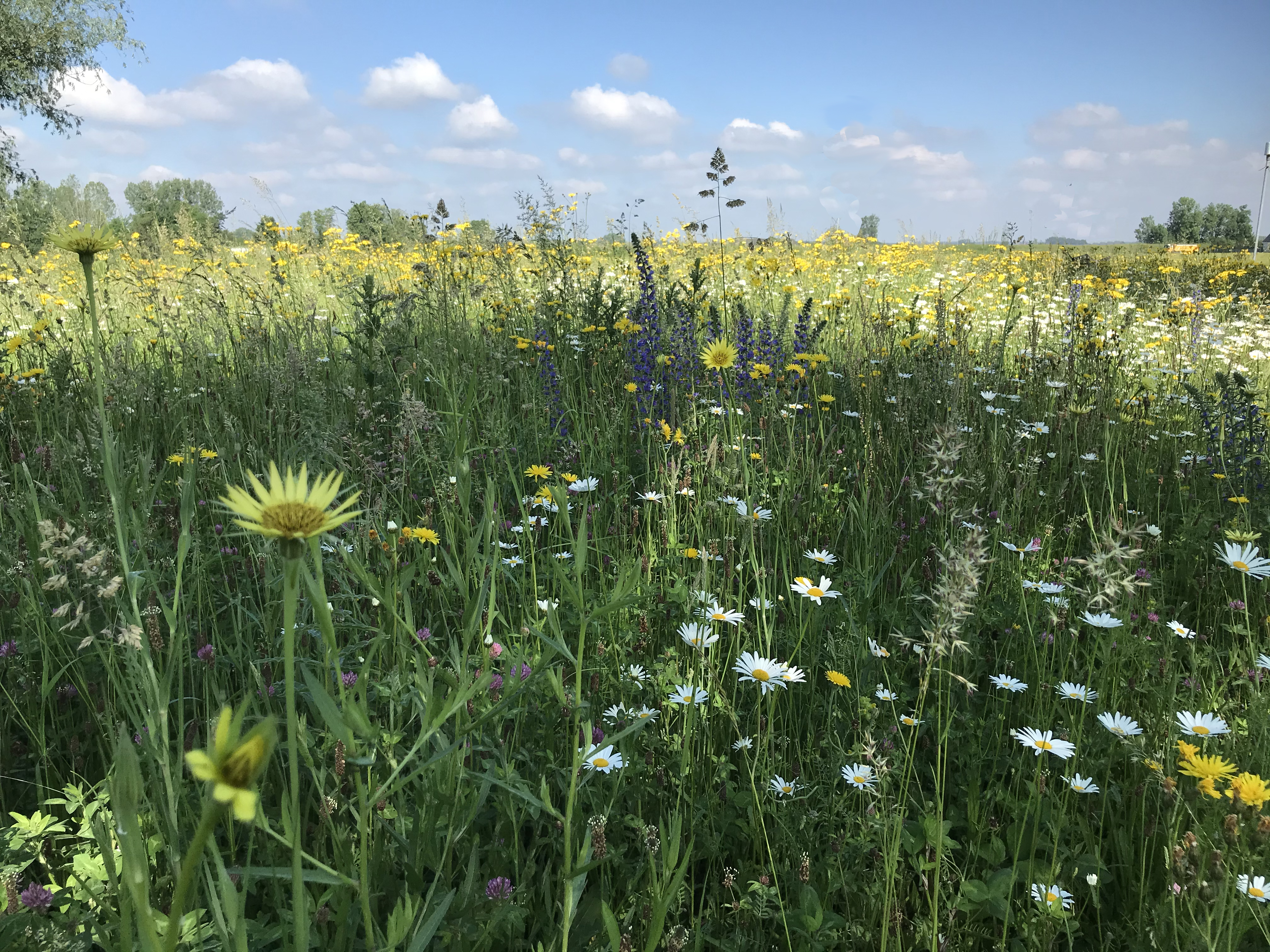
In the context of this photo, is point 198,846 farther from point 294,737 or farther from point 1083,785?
point 1083,785

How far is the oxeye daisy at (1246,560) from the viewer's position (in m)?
1.75

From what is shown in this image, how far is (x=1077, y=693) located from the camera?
152 cm

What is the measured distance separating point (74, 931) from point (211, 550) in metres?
1.26

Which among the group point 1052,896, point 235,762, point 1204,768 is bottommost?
point 1052,896

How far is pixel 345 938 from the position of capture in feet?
3.08

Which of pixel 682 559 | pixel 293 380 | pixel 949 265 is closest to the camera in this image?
pixel 682 559

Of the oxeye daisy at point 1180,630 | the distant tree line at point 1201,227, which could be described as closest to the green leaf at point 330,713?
the oxeye daisy at point 1180,630

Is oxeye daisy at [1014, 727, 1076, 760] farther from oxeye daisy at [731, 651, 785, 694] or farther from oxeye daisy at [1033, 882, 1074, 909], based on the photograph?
oxeye daisy at [731, 651, 785, 694]

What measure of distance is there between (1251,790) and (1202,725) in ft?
1.48

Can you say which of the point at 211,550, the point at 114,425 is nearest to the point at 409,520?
the point at 211,550

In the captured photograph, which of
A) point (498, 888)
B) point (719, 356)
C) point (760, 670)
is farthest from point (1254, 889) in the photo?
point (719, 356)

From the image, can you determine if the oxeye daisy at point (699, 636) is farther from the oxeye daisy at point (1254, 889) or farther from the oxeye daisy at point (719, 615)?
the oxeye daisy at point (1254, 889)

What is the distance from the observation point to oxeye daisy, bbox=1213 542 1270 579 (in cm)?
175

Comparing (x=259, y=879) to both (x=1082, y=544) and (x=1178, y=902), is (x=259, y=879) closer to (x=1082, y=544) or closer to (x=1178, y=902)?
(x=1178, y=902)
